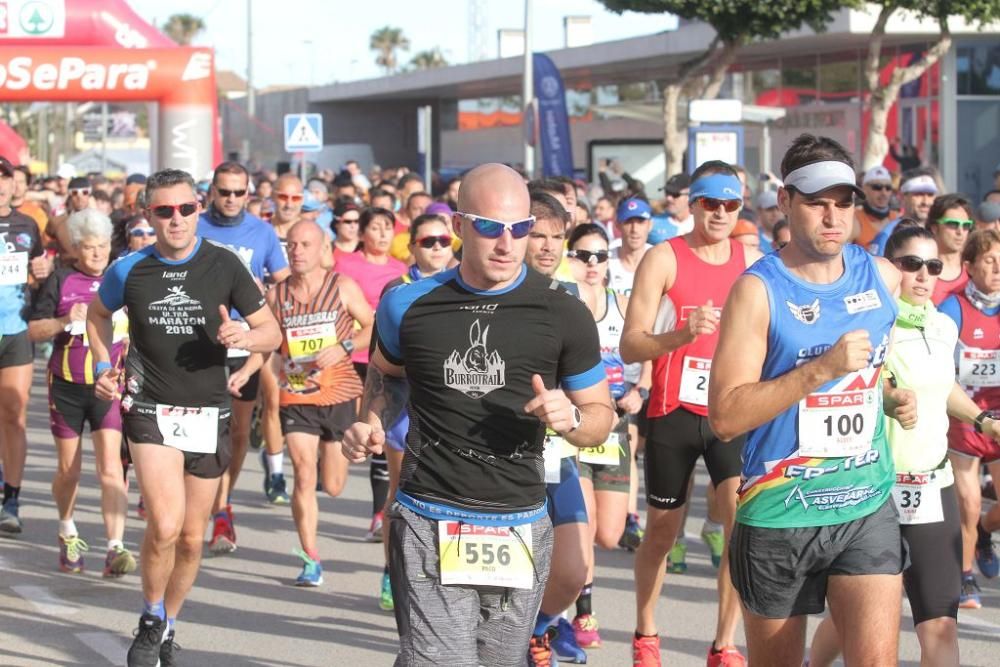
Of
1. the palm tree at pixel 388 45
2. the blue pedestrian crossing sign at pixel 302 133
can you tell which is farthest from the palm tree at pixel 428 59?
the blue pedestrian crossing sign at pixel 302 133

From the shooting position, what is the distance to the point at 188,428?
6.91 meters

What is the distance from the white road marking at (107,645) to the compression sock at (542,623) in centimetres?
196

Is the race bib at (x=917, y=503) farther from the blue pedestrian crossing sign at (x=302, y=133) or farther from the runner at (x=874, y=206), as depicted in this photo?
the blue pedestrian crossing sign at (x=302, y=133)

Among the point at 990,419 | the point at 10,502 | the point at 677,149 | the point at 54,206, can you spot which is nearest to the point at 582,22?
the point at 677,149

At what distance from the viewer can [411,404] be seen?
4.88m

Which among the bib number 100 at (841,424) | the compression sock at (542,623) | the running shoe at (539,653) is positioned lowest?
the running shoe at (539,653)

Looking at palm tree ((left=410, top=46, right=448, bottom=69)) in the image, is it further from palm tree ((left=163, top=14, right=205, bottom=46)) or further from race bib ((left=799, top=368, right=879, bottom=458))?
race bib ((left=799, top=368, right=879, bottom=458))

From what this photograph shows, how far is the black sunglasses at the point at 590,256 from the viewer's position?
8062mm

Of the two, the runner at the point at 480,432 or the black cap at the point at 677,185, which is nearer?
the runner at the point at 480,432

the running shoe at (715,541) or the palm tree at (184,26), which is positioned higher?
the palm tree at (184,26)

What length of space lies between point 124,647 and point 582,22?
41.6 meters

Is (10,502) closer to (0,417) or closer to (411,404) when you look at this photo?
(0,417)

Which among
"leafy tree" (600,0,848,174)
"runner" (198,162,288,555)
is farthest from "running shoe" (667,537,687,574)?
"leafy tree" (600,0,848,174)

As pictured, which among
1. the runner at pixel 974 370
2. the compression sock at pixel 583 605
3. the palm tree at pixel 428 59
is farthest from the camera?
the palm tree at pixel 428 59
